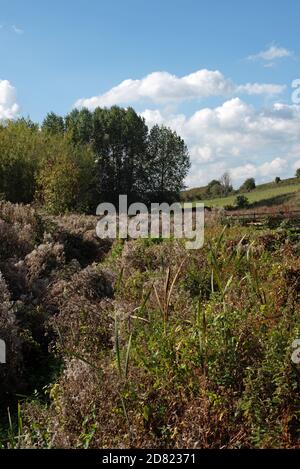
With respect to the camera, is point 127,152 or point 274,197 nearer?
point 274,197

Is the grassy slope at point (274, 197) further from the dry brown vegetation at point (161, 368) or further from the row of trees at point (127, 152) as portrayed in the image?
the dry brown vegetation at point (161, 368)

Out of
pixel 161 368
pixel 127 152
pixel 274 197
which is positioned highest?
pixel 127 152

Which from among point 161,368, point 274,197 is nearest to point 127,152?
point 274,197

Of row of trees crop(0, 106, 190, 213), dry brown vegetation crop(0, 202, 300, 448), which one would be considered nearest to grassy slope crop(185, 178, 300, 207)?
row of trees crop(0, 106, 190, 213)

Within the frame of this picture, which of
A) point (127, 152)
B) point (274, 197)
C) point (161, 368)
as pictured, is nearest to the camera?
point (161, 368)

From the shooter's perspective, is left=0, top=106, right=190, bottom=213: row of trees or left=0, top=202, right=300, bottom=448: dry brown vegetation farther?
left=0, top=106, right=190, bottom=213: row of trees

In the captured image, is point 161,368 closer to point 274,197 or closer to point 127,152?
point 274,197

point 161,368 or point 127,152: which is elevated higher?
point 127,152

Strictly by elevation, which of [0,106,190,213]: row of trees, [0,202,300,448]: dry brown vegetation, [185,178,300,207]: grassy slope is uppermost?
[0,106,190,213]: row of trees

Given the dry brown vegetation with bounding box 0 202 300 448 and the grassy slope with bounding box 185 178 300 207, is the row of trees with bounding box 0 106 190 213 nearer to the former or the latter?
the grassy slope with bounding box 185 178 300 207

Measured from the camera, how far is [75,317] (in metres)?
Answer: 6.30

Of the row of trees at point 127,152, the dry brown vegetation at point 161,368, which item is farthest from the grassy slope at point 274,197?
the dry brown vegetation at point 161,368

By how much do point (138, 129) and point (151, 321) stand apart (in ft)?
140
